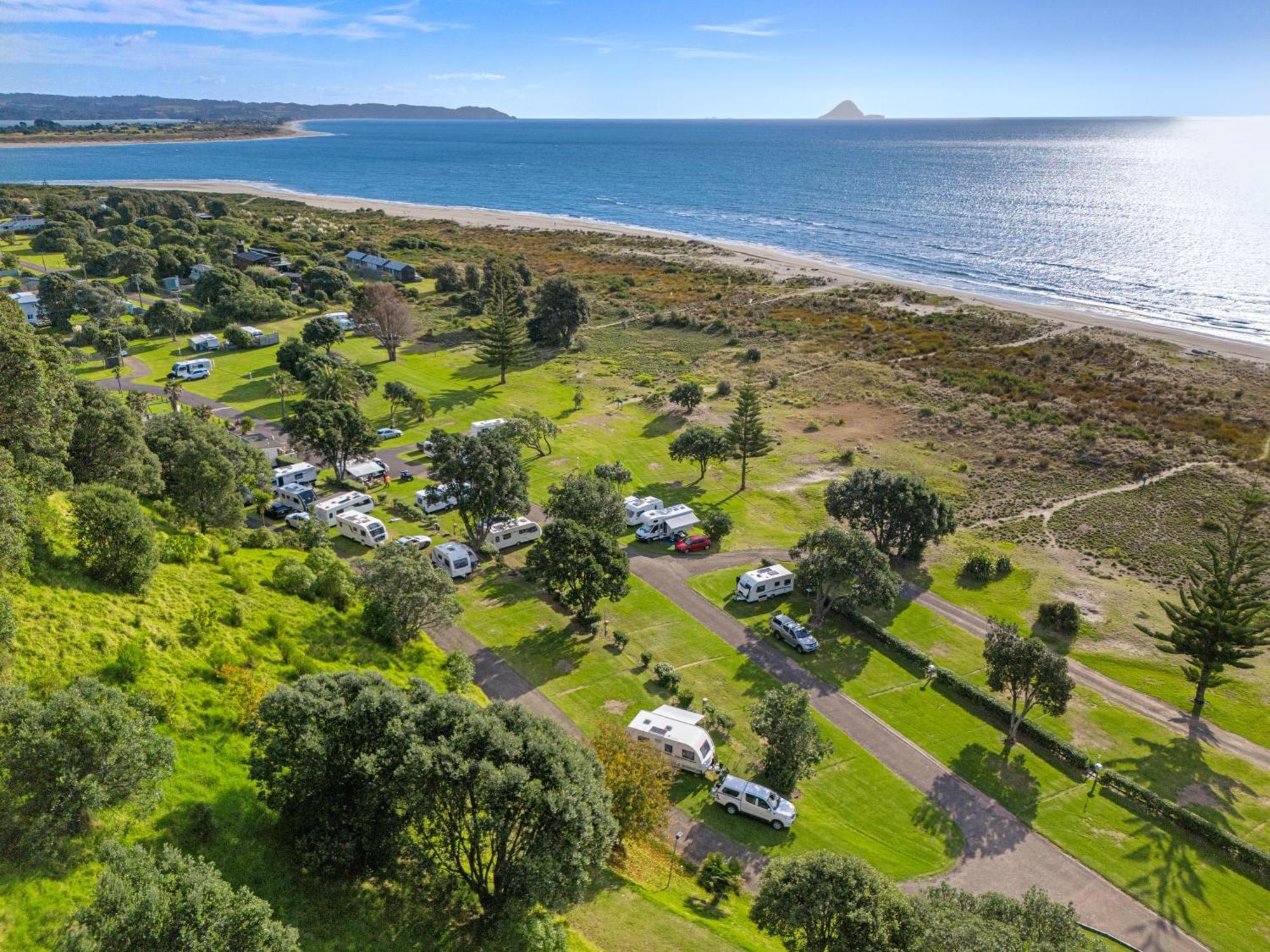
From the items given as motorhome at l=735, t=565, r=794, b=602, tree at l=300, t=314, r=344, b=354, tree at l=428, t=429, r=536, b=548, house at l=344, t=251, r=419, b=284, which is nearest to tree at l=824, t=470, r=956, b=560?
motorhome at l=735, t=565, r=794, b=602

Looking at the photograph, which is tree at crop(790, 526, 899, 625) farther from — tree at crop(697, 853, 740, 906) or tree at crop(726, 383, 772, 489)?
tree at crop(697, 853, 740, 906)

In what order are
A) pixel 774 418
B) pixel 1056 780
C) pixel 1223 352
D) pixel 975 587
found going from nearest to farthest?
pixel 1056 780 → pixel 975 587 → pixel 774 418 → pixel 1223 352

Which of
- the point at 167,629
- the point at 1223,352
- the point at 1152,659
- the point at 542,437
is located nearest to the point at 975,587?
the point at 1152,659

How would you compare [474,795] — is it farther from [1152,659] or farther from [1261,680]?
[1261,680]

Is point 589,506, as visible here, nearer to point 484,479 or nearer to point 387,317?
point 484,479

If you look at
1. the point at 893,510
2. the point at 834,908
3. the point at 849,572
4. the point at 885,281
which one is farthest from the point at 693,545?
the point at 885,281

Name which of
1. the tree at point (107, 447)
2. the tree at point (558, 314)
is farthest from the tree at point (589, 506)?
the tree at point (558, 314)

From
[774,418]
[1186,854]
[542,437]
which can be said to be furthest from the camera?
[774,418]
